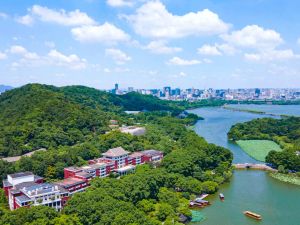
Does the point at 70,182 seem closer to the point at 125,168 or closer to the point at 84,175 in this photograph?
the point at 84,175

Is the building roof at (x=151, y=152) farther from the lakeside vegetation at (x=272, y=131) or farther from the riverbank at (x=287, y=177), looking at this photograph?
the lakeside vegetation at (x=272, y=131)

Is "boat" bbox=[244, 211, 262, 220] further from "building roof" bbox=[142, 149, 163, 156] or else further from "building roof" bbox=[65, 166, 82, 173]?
"building roof" bbox=[65, 166, 82, 173]

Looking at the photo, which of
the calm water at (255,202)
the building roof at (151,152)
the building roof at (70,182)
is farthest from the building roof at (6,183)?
the calm water at (255,202)

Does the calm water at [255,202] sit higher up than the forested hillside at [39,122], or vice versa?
the forested hillside at [39,122]

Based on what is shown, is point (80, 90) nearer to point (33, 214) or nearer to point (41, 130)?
point (41, 130)

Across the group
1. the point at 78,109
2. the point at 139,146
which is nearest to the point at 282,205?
the point at 139,146

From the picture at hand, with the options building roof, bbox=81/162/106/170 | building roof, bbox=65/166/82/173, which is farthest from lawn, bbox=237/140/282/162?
building roof, bbox=65/166/82/173
